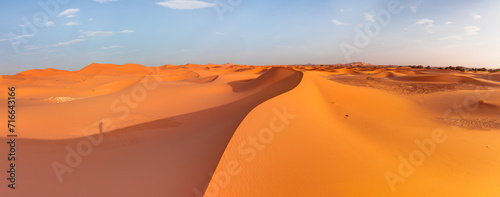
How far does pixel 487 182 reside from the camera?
134 inches

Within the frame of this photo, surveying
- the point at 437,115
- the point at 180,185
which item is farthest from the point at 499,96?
the point at 180,185

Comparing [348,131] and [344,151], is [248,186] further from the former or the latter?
[348,131]
